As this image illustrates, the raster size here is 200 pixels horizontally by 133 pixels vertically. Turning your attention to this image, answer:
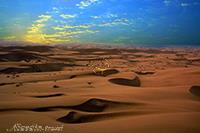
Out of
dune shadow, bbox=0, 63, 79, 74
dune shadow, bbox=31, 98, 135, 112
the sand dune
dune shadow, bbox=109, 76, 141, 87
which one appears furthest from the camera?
dune shadow, bbox=0, 63, 79, 74

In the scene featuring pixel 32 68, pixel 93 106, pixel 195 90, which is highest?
pixel 32 68

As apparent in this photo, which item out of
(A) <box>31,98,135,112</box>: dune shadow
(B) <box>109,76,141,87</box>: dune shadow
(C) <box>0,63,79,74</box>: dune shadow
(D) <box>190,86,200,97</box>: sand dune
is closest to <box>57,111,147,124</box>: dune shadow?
Answer: (A) <box>31,98,135,112</box>: dune shadow

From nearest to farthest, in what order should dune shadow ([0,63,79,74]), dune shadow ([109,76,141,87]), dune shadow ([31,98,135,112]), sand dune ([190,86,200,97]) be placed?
dune shadow ([31,98,135,112]), sand dune ([190,86,200,97]), dune shadow ([109,76,141,87]), dune shadow ([0,63,79,74])

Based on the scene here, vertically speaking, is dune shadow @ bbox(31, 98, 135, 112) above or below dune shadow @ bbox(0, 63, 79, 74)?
below

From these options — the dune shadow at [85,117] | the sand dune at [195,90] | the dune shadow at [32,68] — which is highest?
the dune shadow at [32,68]

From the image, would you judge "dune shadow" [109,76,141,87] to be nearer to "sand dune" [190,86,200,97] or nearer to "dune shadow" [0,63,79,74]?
"sand dune" [190,86,200,97]

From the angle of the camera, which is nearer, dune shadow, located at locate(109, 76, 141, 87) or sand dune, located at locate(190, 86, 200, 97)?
sand dune, located at locate(190, 86, 200, 97)

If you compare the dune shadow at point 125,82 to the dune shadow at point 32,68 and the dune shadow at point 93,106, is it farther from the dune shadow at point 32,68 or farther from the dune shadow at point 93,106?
the dune shadow at point 32,68

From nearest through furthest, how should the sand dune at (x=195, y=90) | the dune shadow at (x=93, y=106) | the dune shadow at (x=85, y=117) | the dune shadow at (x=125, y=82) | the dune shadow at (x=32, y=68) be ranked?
the dune shadow at (x=85, y=117)
the dune shadow at (x=93, y=106)
the sand dune at (x=195, y=90)
the dune shadow at (x=125, y=82)
the dune shadow at (x=32, y=68)

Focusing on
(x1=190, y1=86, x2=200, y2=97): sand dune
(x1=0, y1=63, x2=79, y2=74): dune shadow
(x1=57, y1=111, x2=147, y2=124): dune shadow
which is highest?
(x1=0, y1=63, x2=79, y2=74): dune shadow

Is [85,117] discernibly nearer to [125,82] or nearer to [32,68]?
[125,82]

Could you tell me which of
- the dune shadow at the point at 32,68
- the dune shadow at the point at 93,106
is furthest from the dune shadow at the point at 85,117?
the dune shadow at the point at 32,68

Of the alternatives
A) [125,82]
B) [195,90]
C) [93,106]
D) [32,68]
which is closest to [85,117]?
[93,106]

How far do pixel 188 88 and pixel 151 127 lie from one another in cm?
463
